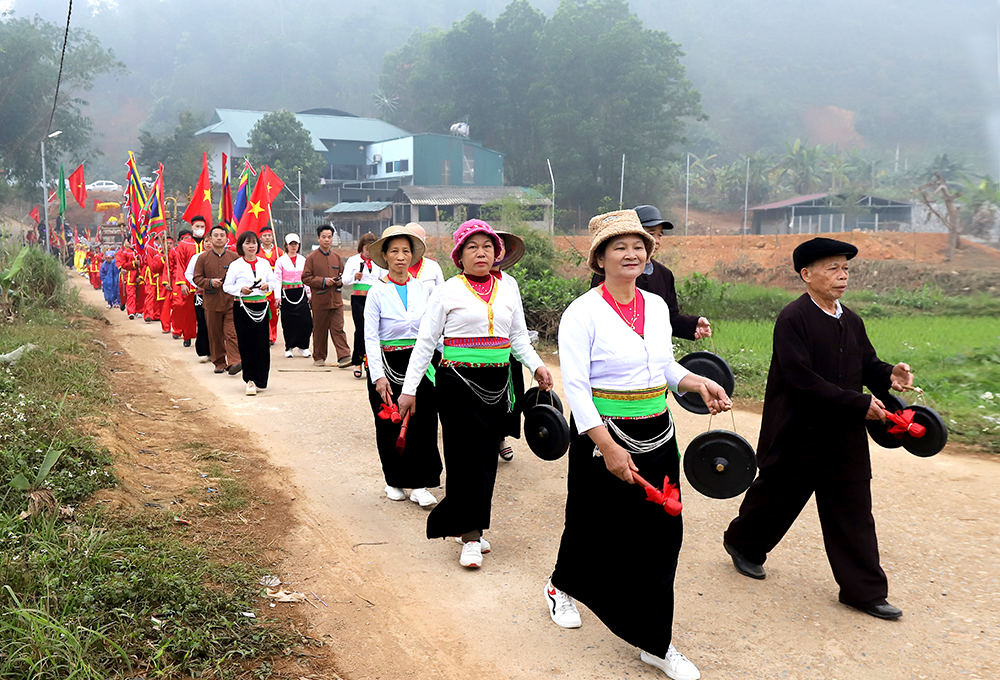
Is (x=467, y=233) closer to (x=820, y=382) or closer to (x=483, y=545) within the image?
(x=483, y=545)

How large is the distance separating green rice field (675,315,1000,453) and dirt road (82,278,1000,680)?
1301 mm

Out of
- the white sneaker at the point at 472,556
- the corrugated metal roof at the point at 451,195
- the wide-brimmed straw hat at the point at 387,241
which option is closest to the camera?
the white sneaker at the point at 472,556

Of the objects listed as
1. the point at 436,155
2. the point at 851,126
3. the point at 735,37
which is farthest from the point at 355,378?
the point at 735,37

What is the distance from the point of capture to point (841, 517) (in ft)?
12.5

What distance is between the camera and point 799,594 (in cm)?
401

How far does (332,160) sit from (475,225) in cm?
5531

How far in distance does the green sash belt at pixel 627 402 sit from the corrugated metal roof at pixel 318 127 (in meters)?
54.5

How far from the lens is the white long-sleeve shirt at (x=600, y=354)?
323 cm

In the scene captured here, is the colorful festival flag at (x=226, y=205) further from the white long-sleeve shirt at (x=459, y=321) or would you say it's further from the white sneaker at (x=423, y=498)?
the white long-sleeve shirt at (x=459, y=321)

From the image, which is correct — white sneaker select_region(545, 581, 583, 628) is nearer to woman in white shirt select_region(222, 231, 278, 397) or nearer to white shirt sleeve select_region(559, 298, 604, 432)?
white shirt sleeve select_region(559, 298, 604, 432)

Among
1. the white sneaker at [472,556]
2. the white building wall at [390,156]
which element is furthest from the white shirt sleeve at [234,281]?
the white building wall at [390,156]

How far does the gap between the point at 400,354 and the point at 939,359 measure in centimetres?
831

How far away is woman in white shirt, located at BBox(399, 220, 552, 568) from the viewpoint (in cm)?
436

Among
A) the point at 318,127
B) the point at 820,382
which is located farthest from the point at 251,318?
the point at 318,127
